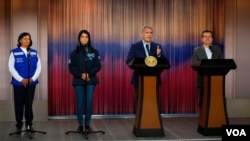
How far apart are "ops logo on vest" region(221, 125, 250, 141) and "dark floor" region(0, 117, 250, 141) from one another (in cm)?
253

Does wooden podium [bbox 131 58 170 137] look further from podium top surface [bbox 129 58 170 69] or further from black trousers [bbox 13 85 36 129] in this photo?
black trousers [bbox 13 85 36 129]

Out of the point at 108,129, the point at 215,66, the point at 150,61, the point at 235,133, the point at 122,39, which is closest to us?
the point at 235,133

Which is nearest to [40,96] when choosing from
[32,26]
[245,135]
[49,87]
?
[49,87]

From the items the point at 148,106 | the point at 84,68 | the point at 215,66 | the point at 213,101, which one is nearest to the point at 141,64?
the point at 148,106

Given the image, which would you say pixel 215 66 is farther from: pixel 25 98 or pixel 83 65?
pixel 25 98

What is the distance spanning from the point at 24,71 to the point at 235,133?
12.9ft

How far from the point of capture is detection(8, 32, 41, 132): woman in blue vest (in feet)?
22.9

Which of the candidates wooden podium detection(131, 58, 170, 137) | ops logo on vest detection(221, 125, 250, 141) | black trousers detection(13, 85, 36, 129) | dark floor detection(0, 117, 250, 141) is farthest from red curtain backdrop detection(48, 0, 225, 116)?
ops logo on vest detection(221, 125, 250, 141)

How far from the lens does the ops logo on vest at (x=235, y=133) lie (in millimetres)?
4129

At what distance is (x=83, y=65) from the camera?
7000mm

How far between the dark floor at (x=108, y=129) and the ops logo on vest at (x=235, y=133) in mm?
2532

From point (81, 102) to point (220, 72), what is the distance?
221 cm

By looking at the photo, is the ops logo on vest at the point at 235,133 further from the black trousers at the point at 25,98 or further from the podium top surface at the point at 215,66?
the black trousers at the point at 25,98

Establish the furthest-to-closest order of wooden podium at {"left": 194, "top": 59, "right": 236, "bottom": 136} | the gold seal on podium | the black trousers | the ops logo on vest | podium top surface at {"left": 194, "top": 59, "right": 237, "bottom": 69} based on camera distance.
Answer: the black trousers
wooden podium at {"left": 194, "top": 59, "right": 236, "bottom": 136}
podium top surface at {"left": 194, "top": 59, "right": 237, "bottom": 69}
the gold seal on podium
the ops logo on vest
